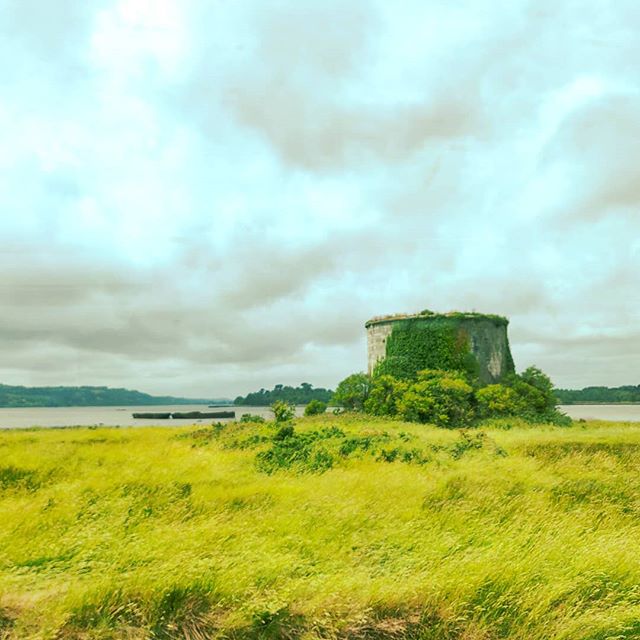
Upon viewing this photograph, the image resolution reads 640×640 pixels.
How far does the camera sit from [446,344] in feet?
105

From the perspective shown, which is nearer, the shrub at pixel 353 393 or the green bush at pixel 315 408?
the shrub at pixel 353 393

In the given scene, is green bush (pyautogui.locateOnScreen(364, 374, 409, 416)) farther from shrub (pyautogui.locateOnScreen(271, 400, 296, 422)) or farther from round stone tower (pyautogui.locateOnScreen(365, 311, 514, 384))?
shrub (pyautogui.locateOnScreen(271, 400, 296, 422))

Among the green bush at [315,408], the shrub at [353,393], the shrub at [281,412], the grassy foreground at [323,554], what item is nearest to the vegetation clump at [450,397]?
the shrub at [353,393]

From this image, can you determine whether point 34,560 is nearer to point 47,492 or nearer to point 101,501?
point 101,501

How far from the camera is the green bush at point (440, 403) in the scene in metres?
27.4

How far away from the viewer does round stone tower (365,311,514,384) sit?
32.0 meters

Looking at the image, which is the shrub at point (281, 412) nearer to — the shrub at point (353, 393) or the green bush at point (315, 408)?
the shrub at point (353, 393)

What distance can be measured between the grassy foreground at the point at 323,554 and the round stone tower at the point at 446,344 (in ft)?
63.7

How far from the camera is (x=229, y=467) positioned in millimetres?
13641

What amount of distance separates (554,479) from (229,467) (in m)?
8.10

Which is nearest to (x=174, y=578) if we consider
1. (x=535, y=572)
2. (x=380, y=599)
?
(x=380, y=599)

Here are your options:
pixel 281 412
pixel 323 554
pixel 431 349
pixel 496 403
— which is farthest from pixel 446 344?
pixel 323 554

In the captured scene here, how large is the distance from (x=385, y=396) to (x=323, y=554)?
2419cm

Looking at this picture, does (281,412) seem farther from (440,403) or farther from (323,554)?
(323,554)
